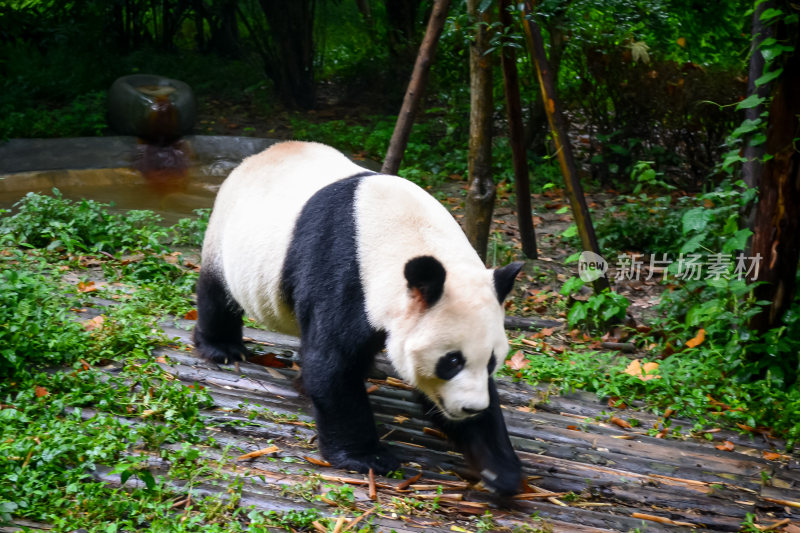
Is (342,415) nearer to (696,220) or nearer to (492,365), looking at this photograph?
(492,365)

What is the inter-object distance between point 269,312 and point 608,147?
6907 mm

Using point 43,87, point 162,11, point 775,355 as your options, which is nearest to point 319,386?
point 775,355

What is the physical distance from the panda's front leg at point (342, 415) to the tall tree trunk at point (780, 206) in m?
2.67

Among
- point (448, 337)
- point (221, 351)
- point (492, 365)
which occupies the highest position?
point (448, 337)

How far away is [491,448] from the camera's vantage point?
347 cm

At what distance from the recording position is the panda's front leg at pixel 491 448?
11.0 feet

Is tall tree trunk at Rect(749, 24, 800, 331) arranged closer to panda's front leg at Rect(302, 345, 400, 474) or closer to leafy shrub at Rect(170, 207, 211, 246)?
panda's front leg at Rect(302, 345, 400, 474)

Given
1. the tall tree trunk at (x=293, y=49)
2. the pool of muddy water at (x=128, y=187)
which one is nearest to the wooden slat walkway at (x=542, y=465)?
the pool of muddy water at (x=128, y=187)

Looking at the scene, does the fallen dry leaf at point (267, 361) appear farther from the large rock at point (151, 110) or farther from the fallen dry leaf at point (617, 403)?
the large rock at point (151, 110)

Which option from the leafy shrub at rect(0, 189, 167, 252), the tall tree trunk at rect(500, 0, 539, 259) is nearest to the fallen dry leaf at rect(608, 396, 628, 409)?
the tall tree trunk at rect(500, 0, 539, 259)

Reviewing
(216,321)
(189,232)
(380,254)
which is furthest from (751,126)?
(189,232)

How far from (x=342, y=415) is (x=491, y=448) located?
0.70 meters

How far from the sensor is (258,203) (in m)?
4.21

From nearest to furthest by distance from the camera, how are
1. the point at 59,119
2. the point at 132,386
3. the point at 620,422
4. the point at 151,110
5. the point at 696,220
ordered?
the point at 132,386
the point at 620,422
the point at 696,220
the point at 151,110
the point at 59,119
